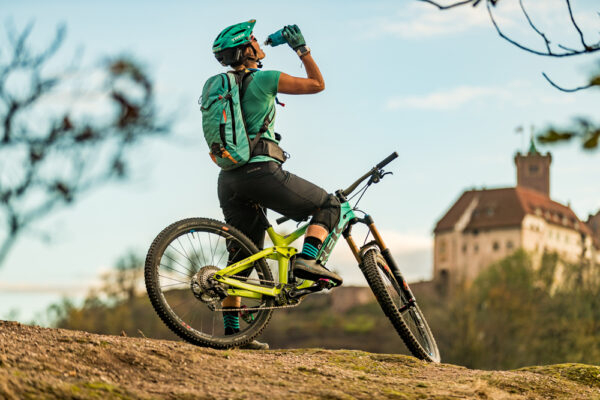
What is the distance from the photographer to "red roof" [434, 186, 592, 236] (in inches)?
Answer: 3509

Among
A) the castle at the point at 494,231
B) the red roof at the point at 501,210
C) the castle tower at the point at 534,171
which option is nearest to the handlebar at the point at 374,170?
the castle at the point at 494,231

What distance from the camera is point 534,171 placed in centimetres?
10356

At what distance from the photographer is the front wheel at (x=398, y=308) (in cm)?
680

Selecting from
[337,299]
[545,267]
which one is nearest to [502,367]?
[545,267]

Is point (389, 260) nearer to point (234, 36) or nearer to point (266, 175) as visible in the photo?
point (266, 175)

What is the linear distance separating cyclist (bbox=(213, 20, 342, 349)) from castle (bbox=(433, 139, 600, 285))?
264ft

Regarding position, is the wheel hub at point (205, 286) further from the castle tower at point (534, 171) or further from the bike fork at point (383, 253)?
the castle tower at point (534, 171)

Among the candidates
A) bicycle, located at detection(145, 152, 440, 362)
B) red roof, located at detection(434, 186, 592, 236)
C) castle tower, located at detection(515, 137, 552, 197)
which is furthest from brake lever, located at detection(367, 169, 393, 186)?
castle tower, located at detection(515, 137, 552, 197)

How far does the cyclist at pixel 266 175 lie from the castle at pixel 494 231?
264ft

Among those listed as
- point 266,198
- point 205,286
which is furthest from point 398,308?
point 205,286

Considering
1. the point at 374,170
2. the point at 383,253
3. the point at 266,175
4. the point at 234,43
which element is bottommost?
the point at 383,253

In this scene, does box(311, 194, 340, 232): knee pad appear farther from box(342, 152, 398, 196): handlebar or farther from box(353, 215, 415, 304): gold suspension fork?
box(353, 215, 415, 304): gold suspension fork

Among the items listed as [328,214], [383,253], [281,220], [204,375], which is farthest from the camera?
[383,253]

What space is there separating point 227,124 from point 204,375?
1770 mm
